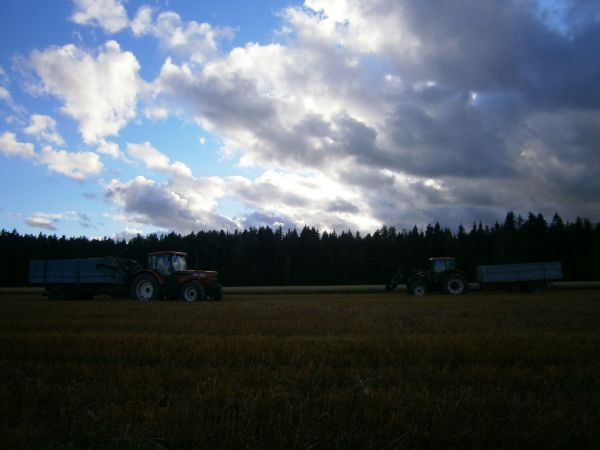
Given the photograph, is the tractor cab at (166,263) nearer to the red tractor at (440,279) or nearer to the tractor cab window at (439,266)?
the red tractor at (440,279)

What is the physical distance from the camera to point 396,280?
3284cm

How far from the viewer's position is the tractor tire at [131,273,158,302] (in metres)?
21.6

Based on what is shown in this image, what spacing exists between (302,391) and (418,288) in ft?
82.3

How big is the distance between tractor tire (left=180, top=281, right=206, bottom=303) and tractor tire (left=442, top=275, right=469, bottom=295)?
16043 mm

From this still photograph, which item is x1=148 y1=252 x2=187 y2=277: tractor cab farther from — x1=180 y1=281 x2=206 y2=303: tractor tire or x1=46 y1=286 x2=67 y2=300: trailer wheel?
x1=46 y1=286 x2=67 y2=300: trailer wheel

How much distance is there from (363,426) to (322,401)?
62 cm

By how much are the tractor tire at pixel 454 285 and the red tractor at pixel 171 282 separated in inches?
591

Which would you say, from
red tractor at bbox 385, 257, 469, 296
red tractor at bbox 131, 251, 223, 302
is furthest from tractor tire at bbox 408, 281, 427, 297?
red tractor at bbox 131, 251, 223, 302

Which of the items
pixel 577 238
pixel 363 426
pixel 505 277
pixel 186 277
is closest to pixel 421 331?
pixel 363 426

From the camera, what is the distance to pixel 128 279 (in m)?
23.7

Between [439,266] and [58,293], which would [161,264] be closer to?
[58,293]

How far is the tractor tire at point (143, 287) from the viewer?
2162 centimetres

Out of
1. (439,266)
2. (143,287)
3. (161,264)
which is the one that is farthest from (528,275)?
(143,287)

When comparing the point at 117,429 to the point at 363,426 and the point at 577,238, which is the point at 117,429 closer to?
the point at 363,426
